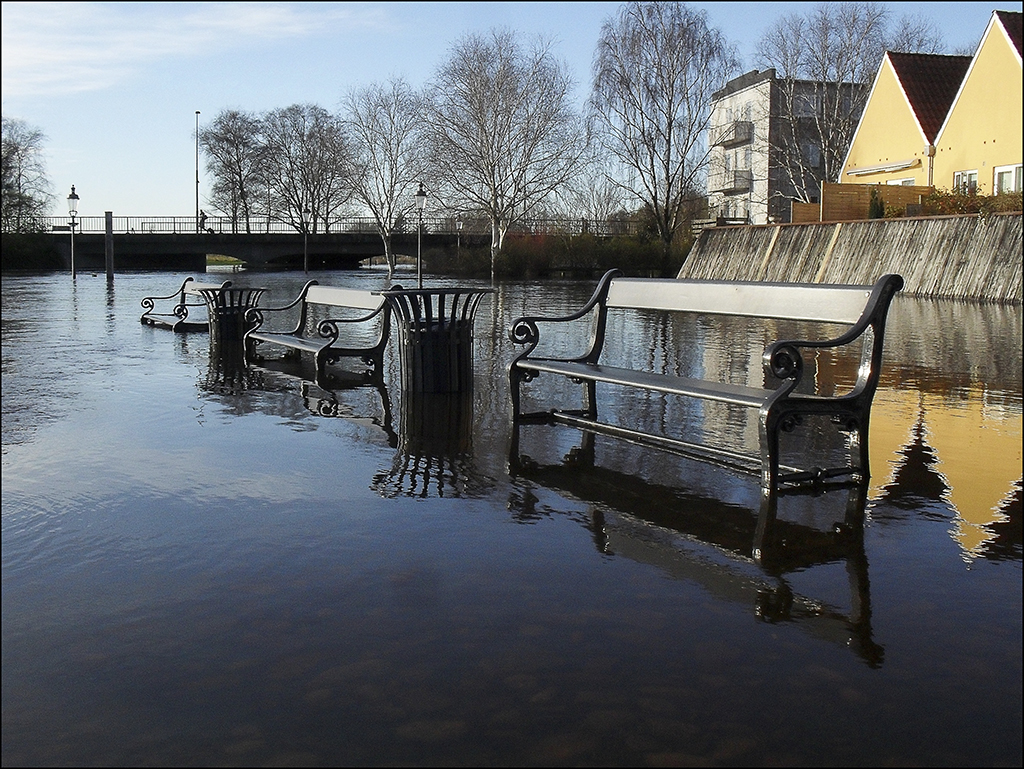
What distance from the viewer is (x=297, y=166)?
266 feet

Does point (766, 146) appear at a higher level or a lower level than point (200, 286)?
higher

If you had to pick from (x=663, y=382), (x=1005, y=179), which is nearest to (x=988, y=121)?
(x=1005, y=179)

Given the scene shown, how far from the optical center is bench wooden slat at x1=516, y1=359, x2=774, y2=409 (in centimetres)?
557

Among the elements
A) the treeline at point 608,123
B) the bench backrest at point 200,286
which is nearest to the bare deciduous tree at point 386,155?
the treeline at point 608,123

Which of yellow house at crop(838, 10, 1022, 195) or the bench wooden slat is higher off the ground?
yellow house at crop(838, 10, 1022, 195)

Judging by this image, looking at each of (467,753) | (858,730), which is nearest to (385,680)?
(467,753)

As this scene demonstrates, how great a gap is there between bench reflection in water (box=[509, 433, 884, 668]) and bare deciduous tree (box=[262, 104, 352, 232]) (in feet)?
230

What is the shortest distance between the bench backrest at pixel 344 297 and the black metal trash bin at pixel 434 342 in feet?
4.57

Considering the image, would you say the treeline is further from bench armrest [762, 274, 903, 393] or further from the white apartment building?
bench armrest [762, 274, 903, 393]

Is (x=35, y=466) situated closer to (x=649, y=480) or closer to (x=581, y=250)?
(x=649, y=480)

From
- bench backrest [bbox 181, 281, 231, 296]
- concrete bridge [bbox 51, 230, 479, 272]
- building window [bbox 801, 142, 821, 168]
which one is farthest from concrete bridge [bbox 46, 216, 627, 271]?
bench backrest [bbox 181, 281, 231, 296]

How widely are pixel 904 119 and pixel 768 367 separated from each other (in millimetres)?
37323

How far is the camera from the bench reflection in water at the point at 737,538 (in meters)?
3.64

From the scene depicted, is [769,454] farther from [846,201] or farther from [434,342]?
[846,201]
